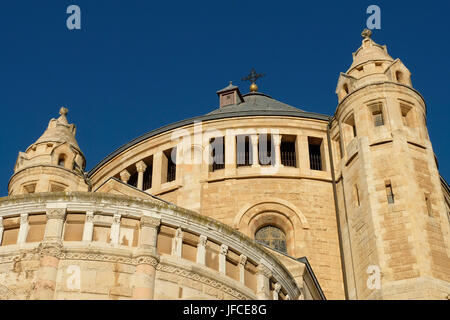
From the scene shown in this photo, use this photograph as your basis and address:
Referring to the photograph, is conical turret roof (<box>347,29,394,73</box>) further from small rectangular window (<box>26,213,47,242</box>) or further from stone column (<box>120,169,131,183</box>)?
small rectangular window (<box>26,213,47,242</box>)

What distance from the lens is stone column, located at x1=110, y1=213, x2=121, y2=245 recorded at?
18.2 meters

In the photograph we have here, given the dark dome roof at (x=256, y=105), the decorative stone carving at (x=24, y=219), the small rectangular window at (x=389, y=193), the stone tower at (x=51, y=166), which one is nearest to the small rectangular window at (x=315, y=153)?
the dark dome roof at (x=256, y=105)

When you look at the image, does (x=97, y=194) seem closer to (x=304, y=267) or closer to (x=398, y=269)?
(x=304, y=267)

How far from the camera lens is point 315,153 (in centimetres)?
3500

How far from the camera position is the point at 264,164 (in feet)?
111

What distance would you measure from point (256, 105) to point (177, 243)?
20.3 metres

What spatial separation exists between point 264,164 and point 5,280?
1790cm

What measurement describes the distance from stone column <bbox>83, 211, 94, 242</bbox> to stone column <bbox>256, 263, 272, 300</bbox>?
15.2ft

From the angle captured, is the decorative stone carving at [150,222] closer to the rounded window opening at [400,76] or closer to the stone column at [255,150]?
the stone column at [255,150]

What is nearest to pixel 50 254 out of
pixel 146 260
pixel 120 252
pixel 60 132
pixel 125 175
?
pixel 120 252

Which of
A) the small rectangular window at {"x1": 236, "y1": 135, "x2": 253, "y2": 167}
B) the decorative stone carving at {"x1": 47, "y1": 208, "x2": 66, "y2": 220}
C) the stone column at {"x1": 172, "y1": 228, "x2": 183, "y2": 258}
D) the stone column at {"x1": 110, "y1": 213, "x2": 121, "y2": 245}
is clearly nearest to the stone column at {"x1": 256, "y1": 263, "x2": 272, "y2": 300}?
the stone column at {"x1": 172, "y1": 228, "x2": 183, "y2": 258}

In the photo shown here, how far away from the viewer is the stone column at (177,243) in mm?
18562

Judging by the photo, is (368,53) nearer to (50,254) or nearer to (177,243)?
(177,243)
